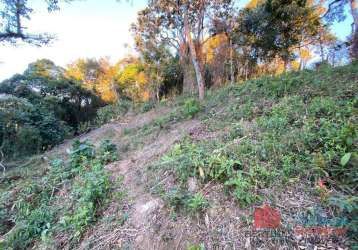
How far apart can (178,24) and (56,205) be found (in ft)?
23.7

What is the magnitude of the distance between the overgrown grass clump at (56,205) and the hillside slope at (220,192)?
Answer: 0.01 meters

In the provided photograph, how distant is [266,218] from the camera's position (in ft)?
5.21

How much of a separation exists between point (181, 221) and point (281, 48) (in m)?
8.05

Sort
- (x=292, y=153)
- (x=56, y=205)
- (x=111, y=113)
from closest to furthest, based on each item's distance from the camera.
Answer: (x=292, y=153) < (x=56, y=205) < (x=111, y=113)

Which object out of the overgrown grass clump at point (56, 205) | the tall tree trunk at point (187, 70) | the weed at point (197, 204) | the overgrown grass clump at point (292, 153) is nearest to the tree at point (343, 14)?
the overgrown grass clump at point (292, 153)

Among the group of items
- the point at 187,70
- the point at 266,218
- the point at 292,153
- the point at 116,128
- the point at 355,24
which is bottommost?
the point at 266,218

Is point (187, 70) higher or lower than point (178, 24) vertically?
lower

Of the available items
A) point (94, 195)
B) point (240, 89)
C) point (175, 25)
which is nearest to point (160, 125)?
point (240, 89)

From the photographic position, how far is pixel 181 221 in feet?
5.93

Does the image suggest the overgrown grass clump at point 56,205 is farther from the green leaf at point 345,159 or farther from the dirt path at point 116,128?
the green leaf at point 345,159

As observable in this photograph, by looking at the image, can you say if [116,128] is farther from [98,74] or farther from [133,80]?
[98,74]

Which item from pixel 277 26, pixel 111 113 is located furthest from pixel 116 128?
pixel 277 26

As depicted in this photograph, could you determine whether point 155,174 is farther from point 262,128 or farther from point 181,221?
point 262,128

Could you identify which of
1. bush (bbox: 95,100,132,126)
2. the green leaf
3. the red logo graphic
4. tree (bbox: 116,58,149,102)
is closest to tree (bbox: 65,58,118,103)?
tree (bbox: 116,58,149,102)
